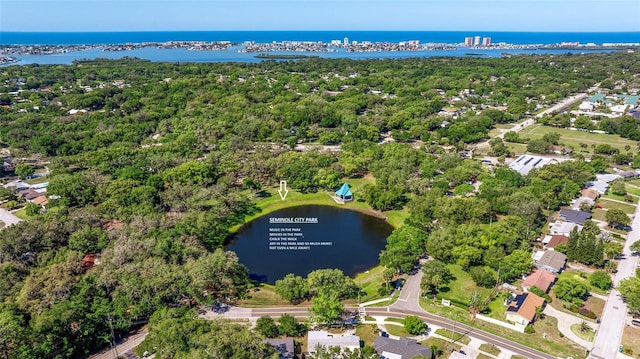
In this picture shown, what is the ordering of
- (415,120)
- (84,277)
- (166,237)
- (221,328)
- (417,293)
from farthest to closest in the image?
(415,120), (166,237), (417,293), (84,277), (221,328)

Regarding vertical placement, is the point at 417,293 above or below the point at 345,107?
below

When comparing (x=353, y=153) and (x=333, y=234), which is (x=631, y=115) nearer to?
(x=353, y=153)

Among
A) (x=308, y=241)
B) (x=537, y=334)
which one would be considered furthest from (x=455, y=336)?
(x=308, y=241)

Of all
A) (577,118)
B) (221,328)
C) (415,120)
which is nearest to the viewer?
(221,328)

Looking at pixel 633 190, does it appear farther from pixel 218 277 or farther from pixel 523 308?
pixel 218 277

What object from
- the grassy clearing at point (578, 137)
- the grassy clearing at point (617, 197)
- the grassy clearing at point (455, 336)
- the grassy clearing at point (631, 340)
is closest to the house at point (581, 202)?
the grassy clearing at point (617, 197)

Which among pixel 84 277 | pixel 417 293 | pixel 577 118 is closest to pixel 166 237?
pixel 84 277

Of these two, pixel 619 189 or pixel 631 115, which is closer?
pixel 619 189
